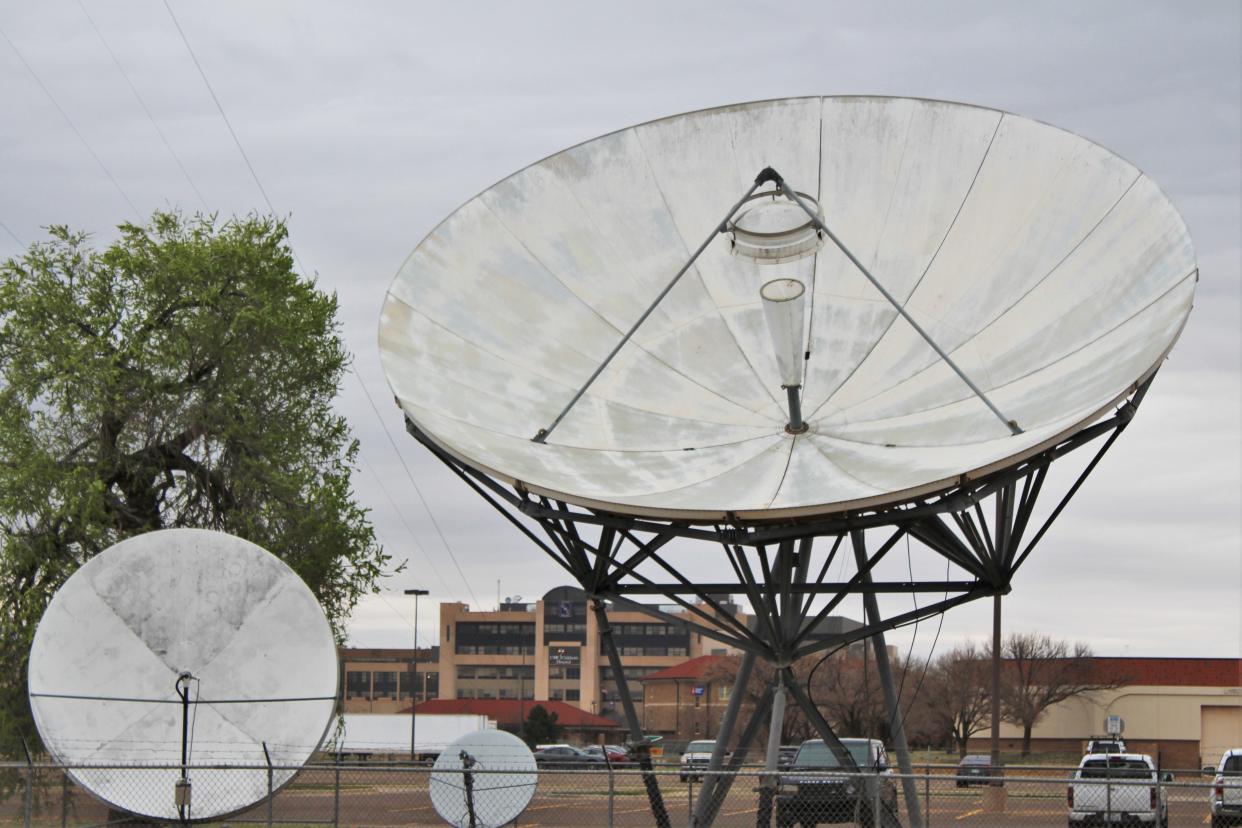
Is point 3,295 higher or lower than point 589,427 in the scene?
higher

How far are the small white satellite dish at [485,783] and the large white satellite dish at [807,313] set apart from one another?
21.6ft

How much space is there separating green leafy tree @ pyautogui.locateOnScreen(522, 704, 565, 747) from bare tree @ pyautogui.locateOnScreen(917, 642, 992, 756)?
74.9 feet

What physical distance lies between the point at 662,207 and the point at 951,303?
4351 millimetres

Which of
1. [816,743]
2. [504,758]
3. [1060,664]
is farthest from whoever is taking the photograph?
[1060,664]

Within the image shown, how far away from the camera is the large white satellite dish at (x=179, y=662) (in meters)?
19.2

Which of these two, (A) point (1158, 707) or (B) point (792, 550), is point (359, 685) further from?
(B) point (792, 550)

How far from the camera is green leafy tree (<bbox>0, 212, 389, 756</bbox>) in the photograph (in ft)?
102

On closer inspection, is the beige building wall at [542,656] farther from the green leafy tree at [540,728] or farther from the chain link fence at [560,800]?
the chain link fence at [560,800]

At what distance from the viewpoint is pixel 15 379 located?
32469mm

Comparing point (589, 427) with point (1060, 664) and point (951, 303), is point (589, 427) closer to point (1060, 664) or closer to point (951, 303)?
point (951, 303)

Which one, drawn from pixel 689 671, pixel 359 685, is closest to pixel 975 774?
pixel 689 671

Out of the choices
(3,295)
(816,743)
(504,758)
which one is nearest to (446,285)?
(504,758)

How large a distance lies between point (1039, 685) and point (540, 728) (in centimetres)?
3109

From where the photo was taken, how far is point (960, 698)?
81.1 meters
